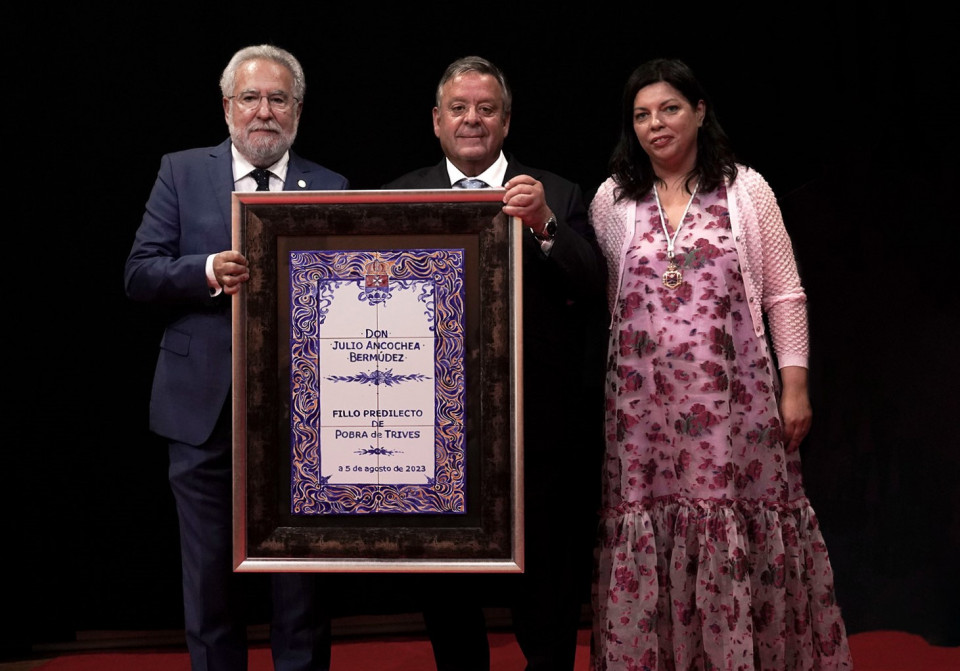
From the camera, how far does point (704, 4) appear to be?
306 cm

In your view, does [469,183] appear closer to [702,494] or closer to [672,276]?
[672,276]

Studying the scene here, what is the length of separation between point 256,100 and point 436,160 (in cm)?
93

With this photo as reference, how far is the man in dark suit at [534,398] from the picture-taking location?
2.21 meters

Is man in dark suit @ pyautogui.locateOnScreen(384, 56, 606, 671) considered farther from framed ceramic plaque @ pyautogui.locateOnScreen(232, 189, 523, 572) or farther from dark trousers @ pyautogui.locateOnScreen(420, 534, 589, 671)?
framed ceramic plaque @ pyautogui.locateOnScreen(232, 189, 523, 572)

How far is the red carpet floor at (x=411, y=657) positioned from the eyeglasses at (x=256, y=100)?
176cm

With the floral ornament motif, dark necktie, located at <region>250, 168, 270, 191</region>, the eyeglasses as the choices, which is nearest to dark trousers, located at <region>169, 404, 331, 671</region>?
the floral ornament motif

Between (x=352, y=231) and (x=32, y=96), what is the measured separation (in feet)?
5.21

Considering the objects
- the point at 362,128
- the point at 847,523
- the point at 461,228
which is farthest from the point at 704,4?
the point at 847,523

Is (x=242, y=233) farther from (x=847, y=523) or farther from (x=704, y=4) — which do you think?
(x=847, y=523)

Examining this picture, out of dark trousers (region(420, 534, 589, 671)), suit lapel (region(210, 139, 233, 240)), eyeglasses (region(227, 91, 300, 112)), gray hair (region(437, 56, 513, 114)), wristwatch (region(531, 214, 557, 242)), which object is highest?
gray hair (region(437, 56, 513, 114))

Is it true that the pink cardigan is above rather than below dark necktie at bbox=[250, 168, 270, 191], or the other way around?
below

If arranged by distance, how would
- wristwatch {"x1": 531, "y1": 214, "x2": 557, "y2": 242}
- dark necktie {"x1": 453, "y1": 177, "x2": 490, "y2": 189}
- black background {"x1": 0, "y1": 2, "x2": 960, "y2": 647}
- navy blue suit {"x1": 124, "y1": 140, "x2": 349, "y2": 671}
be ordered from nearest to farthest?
wristwatch {"x1": 531, "y1": 214, "x2": 557, "y2": 242}
navy blue suit {"x1": 124, "y1": 140, "x2": 349, "y2": 671}
dark necktie {"x1": 453, "y1": 177, "x2": 490, "y2": 189}
black background {"x1": 0, "y1": 2, "x2": 960, "y2": 647}

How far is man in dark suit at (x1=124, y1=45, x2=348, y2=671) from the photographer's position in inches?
85.0

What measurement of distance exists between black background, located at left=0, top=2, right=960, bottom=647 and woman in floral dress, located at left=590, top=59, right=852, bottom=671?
0.90 metres
